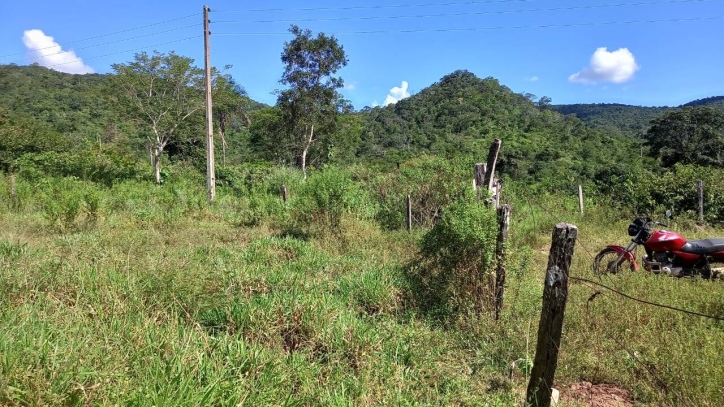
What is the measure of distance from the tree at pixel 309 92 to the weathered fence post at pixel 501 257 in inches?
706

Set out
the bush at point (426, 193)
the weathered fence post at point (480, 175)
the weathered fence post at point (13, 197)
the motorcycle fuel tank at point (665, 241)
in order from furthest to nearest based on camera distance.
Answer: the weathered fence post at point (13, 197)
the bush at point (426, 193)
the motorcycle fuel tank at point (665, 241)
the weathered fence post at point (480, 175)

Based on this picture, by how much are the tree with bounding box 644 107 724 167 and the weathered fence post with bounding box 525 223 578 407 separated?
33696 millimetres

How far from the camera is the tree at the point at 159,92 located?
17.6 meters

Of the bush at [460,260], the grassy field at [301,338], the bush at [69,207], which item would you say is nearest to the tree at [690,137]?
the grassy field at [301,338]

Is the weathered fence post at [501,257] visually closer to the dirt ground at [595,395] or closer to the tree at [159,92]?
the dirt ground at [595,395]

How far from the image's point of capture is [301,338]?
3326 millimetres

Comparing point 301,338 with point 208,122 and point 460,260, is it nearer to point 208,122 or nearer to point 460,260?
point 460,260

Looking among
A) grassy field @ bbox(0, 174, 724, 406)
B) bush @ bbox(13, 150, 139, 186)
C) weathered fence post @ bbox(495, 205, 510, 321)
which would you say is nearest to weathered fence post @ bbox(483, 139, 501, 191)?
weathered fence post @ bbox(495, 205, 510, 321)

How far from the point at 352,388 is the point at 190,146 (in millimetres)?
25694

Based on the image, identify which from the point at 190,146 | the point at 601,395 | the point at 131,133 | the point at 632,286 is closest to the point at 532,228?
the point at 632,286

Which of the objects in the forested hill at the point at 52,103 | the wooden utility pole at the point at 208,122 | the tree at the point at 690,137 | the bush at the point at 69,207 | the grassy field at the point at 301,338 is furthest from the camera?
the forested hill at the point at 52,103

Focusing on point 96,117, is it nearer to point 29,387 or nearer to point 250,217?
point 250,217

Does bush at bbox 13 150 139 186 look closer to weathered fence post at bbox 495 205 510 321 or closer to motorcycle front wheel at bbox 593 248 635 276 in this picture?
weathered fence post at bbox 495 205 510 321

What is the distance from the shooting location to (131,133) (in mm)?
29234
